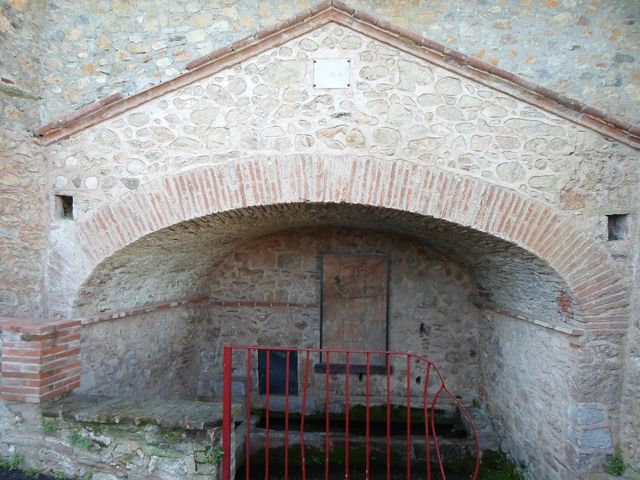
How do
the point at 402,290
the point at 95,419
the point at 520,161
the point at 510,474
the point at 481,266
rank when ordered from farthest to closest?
1. the point at 402,290
2. the point at 481,266
3. the point at 510,474
4. the point at 520,161
5. the point at 95,419

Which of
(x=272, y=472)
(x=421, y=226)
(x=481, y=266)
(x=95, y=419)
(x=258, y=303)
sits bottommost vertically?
(x=272, y=472)

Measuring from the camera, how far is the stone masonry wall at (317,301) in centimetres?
629

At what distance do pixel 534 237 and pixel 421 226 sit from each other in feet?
4.58

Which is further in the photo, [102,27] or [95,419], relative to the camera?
[102,27]

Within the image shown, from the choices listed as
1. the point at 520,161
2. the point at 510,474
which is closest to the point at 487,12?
the point at 520,161

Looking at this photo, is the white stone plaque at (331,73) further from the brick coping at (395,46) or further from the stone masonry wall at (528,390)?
the stone masonry wall at (528,390)

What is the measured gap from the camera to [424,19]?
18.7 feet

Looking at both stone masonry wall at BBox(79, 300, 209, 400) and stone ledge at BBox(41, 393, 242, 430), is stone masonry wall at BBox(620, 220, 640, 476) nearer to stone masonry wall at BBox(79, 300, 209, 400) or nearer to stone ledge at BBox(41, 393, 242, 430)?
stone ledge at BBox(41, 393, 242, 430)

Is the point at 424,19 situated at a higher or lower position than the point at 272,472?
higher

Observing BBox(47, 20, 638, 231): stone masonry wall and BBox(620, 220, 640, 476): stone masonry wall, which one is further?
BBox(47, 20, 638, 231): stone masonry wall

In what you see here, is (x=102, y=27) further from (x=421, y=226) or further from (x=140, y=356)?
(x=421, y=226)

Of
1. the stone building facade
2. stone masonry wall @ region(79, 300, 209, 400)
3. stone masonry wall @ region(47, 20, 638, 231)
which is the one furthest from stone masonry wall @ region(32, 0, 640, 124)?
stone masonry wall @ region(79, 300, 209, 400)

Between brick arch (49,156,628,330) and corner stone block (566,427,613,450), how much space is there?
91 cm

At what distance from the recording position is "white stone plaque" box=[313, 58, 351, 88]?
3.98 m
